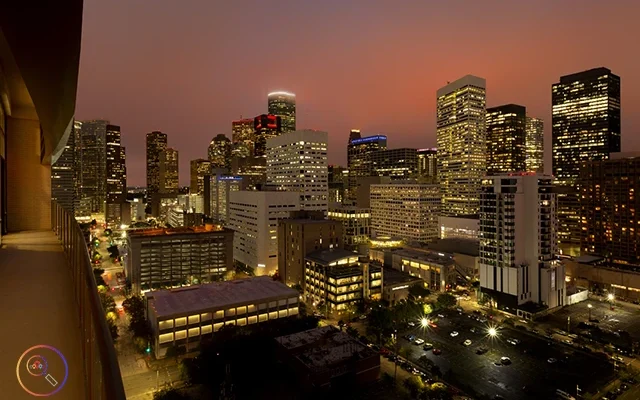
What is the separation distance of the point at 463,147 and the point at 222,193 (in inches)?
2156

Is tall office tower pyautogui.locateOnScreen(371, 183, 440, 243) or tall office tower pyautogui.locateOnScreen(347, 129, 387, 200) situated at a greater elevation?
tall office tower pyautogui.locateOnScreen(347, 129, 387, 200)

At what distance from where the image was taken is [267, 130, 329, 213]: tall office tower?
208 ft

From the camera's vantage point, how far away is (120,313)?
33.8 m

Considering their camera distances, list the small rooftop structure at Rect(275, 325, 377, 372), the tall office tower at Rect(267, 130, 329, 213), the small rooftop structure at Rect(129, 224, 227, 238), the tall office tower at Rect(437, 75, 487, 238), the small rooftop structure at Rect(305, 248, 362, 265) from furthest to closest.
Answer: the tall office tower at Rect(437, 75, 487, 238)
the tall office tower at Rect(267, 130, 329, 213)
the small rooftop structure at Rect(129, 224, 227, 238)
the small rooftop structure at Rect(305, 248, 362, 265)
the small rooftop structure at Rect(275, 325, 377, 372)

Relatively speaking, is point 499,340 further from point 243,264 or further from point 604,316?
point 243,264

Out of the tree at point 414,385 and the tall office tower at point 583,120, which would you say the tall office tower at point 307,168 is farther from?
the tall office tower at point 583,120

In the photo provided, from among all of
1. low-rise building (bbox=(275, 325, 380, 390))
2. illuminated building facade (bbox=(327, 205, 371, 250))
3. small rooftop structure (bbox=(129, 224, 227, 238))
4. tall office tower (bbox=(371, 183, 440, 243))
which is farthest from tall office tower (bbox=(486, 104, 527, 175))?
low-rise building (bbox=(275, 325, 380, 390))

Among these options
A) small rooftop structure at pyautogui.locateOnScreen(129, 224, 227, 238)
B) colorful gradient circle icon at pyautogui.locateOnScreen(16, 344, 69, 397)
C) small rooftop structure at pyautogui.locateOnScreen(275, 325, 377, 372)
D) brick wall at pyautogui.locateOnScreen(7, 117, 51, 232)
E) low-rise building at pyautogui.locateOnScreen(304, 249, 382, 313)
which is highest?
brick wall at pyautogui.locateOnScreen(7, 117, 51, 232)

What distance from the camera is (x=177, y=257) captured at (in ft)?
138

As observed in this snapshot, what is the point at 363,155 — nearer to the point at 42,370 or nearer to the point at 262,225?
the point at 262,225

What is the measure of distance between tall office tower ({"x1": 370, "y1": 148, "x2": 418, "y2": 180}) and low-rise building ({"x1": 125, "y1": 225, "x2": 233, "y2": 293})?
84465 millimetres

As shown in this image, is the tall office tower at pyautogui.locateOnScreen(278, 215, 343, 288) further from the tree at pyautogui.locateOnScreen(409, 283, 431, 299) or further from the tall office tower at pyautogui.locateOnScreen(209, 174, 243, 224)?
the tall office tower at pyautogui.locateOnScreen(209, 174, 243, 224)

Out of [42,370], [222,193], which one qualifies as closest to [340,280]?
[42,370]

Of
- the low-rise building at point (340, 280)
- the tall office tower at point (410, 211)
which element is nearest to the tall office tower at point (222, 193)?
the tall office tower at point (410, 211)
